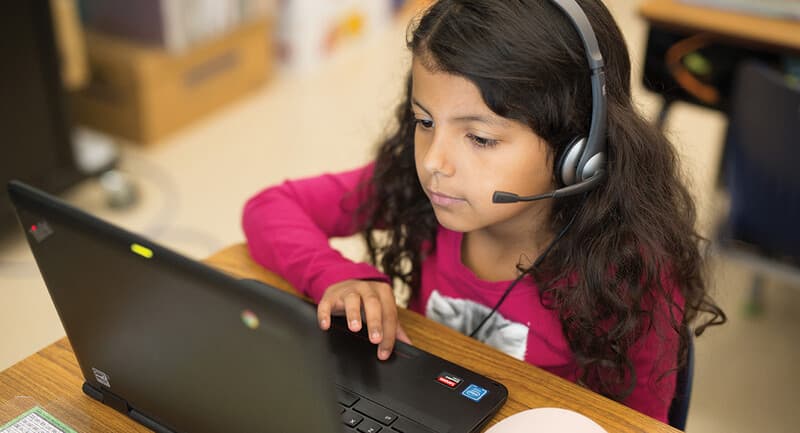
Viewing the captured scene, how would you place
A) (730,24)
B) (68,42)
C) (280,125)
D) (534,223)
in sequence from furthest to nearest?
(280,125) → (68,42) → (730,24) → (534,223)

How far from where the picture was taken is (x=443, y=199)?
0.94m

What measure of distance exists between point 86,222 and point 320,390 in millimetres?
217

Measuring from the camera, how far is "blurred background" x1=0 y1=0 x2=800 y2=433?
170cm

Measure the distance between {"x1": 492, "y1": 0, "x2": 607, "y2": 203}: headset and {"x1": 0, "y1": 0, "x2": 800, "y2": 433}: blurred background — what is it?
0.73 feet

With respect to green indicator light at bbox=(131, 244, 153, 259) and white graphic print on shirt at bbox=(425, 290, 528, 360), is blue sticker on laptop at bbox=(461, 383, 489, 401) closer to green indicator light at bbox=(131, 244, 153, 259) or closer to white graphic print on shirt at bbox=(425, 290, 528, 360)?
white graphic print on shirt at bbox=(425, 290, 528, 360)

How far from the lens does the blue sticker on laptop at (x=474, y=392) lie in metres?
0.83

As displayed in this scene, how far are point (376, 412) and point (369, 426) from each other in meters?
0.02

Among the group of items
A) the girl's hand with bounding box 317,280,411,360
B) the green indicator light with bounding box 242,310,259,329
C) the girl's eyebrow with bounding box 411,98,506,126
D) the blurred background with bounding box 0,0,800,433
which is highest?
the green indicator light with bounding box 242,310,259,329

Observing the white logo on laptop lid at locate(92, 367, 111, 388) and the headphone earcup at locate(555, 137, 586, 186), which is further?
the headphone earcup at locate(555, 137, 586, 186)

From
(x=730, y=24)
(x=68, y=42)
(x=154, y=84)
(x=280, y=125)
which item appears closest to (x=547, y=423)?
(x=730, y=24)

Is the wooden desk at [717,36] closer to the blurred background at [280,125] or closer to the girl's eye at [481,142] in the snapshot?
the blurred background at [280,125]

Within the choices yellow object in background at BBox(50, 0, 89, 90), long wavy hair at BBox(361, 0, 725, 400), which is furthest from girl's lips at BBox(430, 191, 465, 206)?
yellow object in background at BBox(50, 0, 89, 90)

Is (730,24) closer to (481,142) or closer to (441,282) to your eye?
(441,282)

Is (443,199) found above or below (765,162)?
above
